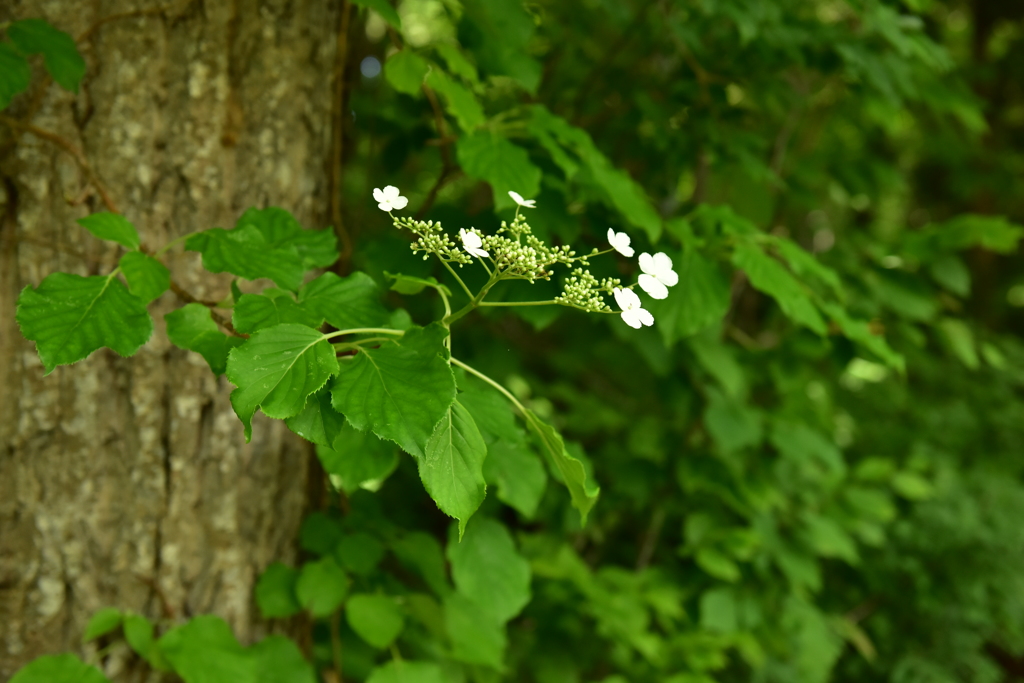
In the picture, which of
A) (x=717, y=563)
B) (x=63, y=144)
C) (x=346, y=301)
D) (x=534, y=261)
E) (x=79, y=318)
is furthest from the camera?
(x=717, y=563)

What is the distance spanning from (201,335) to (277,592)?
676 millimetres

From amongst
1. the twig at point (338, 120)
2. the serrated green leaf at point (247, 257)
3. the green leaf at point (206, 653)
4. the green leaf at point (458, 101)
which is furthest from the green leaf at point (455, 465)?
the twig at point (338, 120)

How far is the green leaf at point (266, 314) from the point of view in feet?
2.55

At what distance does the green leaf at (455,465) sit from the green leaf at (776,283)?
0.64 meters

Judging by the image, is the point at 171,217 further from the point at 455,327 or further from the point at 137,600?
the point at 455,327

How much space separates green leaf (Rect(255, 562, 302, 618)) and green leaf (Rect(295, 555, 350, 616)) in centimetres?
3

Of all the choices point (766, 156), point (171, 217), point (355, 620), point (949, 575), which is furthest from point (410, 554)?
point (949, 575)

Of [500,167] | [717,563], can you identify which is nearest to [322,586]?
[500,167]

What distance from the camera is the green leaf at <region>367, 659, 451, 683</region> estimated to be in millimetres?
1257

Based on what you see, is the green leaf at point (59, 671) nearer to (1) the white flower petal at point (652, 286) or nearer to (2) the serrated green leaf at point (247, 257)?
(2) the serrated green leaf at point (247, 257)

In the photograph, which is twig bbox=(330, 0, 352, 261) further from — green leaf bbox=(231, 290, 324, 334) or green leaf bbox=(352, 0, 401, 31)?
green leaf bbox=(231, 290, 324, 334)

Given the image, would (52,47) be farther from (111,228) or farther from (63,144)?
(111,228)

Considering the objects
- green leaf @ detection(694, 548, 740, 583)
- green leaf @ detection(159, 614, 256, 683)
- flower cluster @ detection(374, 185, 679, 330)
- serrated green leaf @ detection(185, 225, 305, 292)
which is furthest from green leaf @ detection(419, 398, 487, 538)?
green leaf @ detection(694, 548, 740, 583)

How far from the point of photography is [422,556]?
4.52 ft
